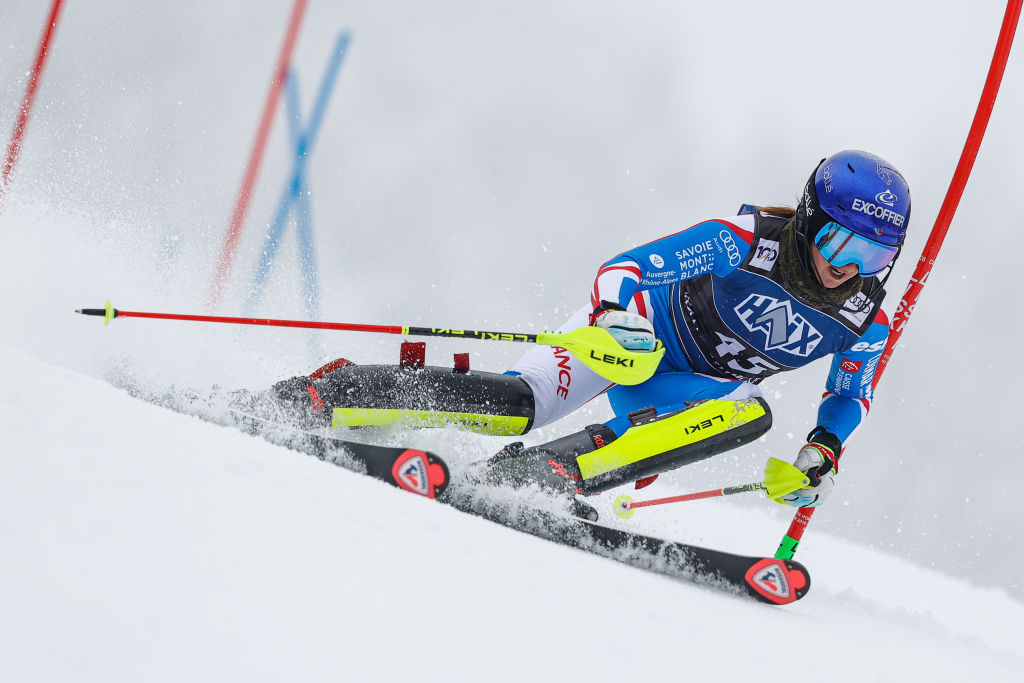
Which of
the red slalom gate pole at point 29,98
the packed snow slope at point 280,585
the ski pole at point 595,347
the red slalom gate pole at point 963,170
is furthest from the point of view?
the red slalom gate pole at point 29,98

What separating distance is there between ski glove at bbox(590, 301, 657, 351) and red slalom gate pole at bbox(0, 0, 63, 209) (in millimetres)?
4550

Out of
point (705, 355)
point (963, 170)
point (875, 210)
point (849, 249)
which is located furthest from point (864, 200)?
point (963, 170)

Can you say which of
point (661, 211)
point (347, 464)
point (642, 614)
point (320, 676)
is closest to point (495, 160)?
point (661, 211)

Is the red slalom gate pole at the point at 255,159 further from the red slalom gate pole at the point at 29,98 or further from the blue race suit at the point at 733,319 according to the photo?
the blue race suit at the point at 733,319

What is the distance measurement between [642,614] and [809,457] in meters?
1.36

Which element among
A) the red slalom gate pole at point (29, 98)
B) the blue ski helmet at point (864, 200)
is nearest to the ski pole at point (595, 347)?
the blue ski helmet at point (864, 200)

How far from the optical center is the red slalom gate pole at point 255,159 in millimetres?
5771

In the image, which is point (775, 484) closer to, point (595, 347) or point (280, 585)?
point (595, 347)

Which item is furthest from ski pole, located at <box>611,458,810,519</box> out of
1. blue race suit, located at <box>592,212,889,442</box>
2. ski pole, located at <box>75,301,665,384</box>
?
ski pole, located at <box>75,301,665,384</box>

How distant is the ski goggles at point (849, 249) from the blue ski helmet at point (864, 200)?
2cm

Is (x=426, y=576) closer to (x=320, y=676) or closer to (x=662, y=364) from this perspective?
(x=320, y=676)

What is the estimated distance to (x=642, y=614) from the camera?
1.53m

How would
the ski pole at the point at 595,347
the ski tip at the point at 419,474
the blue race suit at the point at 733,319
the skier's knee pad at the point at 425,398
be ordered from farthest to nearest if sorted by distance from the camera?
the blue race suit at the point at 733,319 < the skier's knee pad at the point at 425,398 < the ski pole at the point at 595,347 < the ski tip at the point at 419,474

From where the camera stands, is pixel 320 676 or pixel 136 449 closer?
pixel 320 676
